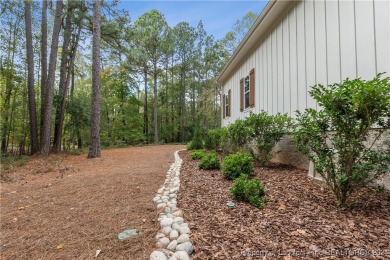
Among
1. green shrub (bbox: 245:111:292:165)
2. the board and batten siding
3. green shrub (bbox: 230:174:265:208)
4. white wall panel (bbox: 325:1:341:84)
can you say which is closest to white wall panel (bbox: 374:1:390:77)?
the board and batten siding

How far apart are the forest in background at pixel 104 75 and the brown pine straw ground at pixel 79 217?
5627 millimetres

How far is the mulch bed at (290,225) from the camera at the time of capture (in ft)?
5.18

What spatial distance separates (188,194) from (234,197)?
0.66m

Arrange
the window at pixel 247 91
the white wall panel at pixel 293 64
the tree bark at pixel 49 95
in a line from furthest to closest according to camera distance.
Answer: the tree bark at pixel 49 95 < the window at pixel 247 91 < the white wall panel at pixel 293 64

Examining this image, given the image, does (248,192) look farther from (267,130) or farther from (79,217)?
(267,130)

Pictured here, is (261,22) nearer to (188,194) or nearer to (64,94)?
(188,194)

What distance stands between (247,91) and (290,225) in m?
6.03

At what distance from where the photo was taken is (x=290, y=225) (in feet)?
6.40

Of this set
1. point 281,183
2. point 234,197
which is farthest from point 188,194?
point 281,183

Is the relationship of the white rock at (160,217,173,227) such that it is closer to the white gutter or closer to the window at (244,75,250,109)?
the white gutter

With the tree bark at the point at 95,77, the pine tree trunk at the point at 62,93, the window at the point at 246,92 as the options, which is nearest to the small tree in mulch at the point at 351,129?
the window at the point at 246,92

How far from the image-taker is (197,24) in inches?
750

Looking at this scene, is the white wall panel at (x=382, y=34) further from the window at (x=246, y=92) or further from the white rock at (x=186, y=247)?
the window at (x=246, y=92)

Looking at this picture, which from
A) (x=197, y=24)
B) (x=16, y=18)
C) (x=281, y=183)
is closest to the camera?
(x=281, y=183)
